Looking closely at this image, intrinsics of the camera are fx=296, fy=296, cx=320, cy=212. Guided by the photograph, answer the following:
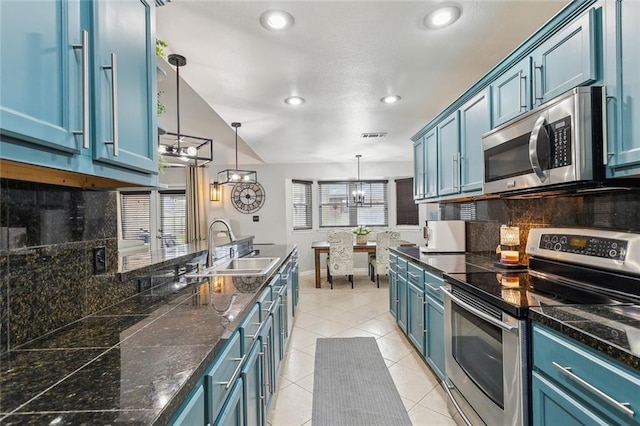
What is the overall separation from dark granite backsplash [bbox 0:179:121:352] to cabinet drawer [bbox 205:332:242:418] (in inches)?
23.9

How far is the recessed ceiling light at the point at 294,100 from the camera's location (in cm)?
290

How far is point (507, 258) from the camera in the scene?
81.6 inches

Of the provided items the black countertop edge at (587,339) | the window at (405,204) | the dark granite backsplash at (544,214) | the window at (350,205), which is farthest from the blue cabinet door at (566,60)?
the window at (350,205)

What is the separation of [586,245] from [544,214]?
21.0 inches

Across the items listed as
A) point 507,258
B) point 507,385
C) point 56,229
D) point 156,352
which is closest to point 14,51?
point 56,229

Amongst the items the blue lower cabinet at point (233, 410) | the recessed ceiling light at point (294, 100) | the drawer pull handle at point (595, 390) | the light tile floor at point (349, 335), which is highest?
the recessed ceiling light at point (294, 100)

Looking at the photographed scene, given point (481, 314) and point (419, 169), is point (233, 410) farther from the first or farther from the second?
point (419, 169)

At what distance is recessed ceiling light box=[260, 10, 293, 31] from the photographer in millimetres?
1698

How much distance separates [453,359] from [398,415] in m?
0.53

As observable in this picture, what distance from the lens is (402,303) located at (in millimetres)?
3146

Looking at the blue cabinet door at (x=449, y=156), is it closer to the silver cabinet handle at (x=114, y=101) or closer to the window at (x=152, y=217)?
the silver cabinet handle at (x=114, y=101)

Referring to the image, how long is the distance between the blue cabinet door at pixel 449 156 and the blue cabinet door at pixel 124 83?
234cm

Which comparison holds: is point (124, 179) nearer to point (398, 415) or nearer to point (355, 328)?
point (398, 415)

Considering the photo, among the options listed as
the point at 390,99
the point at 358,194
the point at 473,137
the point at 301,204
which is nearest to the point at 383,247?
the point at 358,194
